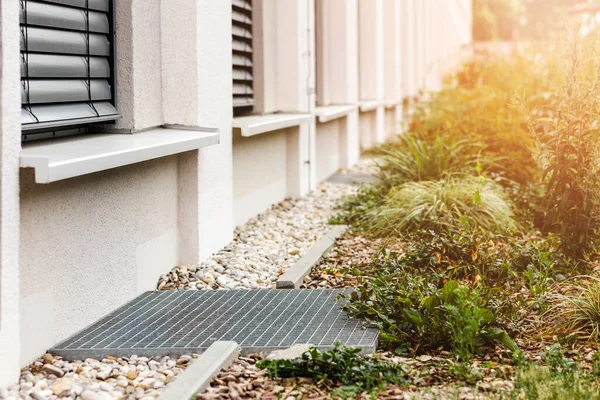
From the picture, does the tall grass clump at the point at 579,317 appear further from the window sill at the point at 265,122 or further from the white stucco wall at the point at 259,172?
the white stucco wall at the point at 259,172

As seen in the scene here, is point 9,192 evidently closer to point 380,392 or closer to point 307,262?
point 380,392

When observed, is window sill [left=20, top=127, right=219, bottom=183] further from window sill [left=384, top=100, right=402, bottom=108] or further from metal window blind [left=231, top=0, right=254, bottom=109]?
window sill [left=384, top=100, right=402, bottom=108]

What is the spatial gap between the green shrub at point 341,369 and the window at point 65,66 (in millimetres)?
1794

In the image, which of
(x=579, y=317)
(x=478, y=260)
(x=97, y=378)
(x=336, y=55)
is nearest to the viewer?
(x=97, y=378)

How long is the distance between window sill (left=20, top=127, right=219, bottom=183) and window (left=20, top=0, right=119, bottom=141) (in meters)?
0.12

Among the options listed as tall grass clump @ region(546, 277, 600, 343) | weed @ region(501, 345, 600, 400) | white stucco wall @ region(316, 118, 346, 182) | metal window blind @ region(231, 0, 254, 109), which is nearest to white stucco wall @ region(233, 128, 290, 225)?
metal window blind @ region(231, 0, 254, 109)

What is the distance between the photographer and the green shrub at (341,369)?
388 cm

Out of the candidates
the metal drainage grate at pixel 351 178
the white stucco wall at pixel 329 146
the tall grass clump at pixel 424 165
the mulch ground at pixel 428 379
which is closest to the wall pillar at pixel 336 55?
the white stucco wall at pixel 329 146

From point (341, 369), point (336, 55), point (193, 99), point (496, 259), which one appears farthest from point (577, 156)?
point (336, 55)

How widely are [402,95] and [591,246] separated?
47.3 feet

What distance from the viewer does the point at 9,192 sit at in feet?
12.7

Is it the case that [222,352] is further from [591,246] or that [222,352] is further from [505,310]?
[591,246]

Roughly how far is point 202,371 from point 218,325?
2.94 ft

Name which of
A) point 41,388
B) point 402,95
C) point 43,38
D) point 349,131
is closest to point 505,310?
point 41,388
